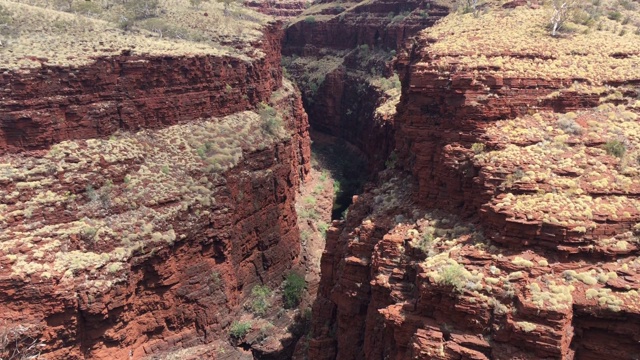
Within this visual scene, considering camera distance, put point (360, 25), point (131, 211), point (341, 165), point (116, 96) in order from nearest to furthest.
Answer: point (131, 211) < point (116, 96) < point (341, 165) < point (360, 25)

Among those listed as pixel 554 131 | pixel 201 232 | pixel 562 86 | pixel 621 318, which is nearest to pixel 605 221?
pixel 621 318

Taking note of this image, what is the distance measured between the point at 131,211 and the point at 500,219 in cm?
2146

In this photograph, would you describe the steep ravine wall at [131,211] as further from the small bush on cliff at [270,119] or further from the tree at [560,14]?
the tree at [560,14]

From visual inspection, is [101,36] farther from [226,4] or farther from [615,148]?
[615,148]

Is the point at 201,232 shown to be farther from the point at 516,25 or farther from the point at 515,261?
the point at 516,25

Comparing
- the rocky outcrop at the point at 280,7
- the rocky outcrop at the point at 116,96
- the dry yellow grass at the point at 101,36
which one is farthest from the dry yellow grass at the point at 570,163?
the rocky outcrop at the point at 280,7

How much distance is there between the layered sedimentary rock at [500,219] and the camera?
49.7ft

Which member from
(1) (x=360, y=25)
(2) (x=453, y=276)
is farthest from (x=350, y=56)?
(2) (x=453, y=276)

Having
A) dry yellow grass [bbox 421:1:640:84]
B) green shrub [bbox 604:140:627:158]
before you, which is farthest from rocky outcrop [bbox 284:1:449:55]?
green shrub [bbox 604:140:627:158]

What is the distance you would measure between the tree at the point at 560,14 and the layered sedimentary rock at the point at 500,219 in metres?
1.95

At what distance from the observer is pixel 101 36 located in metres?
35.1

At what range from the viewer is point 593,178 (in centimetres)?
1750

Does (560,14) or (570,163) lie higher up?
(560,14)

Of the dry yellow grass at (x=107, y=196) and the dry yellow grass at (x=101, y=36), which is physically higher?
the dry yellow grass at (x=101, y=36)
